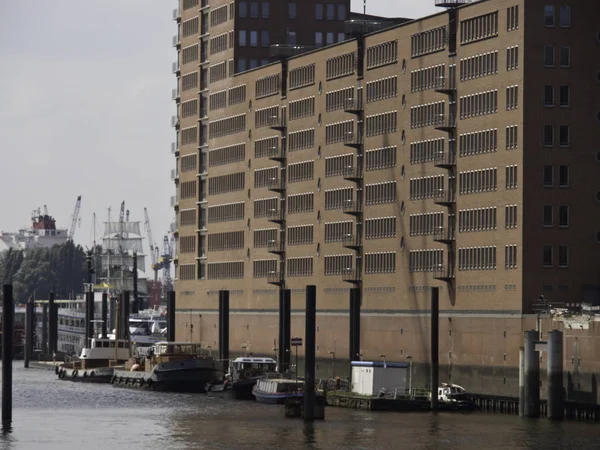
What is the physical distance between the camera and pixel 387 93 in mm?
186375

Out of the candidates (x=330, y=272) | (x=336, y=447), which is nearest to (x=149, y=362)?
(x=330, y=272)

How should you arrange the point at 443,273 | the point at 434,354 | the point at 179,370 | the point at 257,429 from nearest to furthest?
the point at 257,429
the point at 434,354
the point at 443,273
the point at 179,370

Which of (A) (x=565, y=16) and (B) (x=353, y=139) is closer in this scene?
Result: (A) (x=565, y=16)

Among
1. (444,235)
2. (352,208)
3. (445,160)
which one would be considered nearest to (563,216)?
(444,235)

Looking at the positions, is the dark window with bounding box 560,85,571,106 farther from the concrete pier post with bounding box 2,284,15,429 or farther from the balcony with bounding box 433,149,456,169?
the concrete pier post with bounding box 2,284,15,429

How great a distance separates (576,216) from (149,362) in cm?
4623

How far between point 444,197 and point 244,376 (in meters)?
22.7

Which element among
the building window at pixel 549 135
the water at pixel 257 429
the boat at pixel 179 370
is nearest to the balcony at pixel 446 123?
the building window at pixel 549 135

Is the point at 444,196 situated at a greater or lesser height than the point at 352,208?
lesser

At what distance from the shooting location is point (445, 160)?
17375 centimetres

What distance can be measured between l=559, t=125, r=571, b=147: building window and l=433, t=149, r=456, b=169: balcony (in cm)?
1304

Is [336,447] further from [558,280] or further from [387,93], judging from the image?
[387,93]

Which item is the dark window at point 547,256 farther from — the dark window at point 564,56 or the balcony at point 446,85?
the balcony at point 446,85

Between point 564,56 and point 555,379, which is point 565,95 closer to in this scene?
point 564,56
